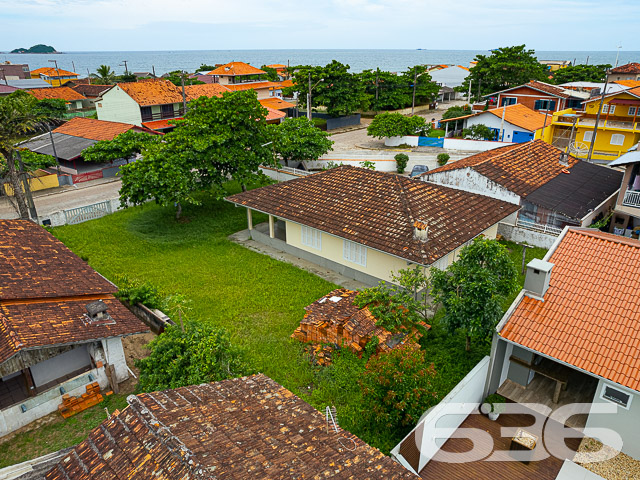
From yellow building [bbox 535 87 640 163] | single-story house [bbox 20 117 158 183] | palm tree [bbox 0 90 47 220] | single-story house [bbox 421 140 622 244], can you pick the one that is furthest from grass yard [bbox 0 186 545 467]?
yellow building [bbox 535 87 640 163]

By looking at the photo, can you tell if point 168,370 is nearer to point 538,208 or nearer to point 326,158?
point 538,208

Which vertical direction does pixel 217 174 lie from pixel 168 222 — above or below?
above

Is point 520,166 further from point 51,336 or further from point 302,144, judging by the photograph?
point 51,336

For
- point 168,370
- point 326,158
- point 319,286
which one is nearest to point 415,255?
point 319,286

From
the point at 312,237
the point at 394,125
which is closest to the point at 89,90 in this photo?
the point at 394,125

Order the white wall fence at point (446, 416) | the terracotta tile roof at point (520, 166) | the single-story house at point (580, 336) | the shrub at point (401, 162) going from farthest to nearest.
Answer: the shrub at point (401, 162), the terracotta tile roof at point (520, 166), the single-story house at point (580, 336), the white wall fence at point (446, 416)

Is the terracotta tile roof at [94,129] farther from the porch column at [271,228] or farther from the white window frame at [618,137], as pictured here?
the white window frame at [618,137]

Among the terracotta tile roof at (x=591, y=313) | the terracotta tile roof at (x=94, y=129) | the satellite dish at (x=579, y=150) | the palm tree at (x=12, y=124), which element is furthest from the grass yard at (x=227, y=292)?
the satellite dish at (x=579, y=150)
